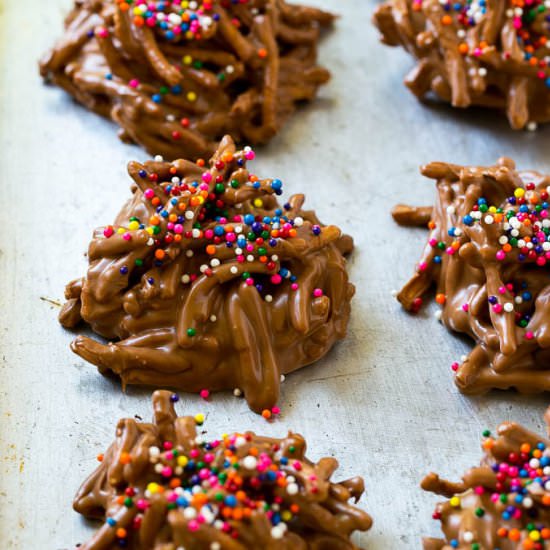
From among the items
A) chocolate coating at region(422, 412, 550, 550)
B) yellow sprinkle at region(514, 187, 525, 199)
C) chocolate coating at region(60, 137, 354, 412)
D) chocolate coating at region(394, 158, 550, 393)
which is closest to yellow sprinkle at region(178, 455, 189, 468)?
chocolate coating at region(60, 137, 354, 412)

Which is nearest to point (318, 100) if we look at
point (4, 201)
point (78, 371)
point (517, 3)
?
point (517, 3)

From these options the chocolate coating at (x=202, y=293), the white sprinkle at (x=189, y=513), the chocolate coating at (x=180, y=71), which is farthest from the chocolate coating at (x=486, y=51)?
the white sprinkle at (x=189, y=513)

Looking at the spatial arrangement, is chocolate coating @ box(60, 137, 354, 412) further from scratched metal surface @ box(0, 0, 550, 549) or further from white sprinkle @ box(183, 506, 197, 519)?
white sprinkle @ box(183, 506, 197, 519)

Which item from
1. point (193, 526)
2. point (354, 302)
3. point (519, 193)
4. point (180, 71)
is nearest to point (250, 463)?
point (193, 526)

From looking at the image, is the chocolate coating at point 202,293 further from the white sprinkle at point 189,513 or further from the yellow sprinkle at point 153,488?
the white sprinkle at point 189,513

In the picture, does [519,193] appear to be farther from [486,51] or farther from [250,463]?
[250,463]

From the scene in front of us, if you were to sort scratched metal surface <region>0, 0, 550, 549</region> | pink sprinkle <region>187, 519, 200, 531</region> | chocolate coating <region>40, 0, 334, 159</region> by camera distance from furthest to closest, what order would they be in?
chocolate coating <region>40, 0, 334, 159</region>
scratched metal surface <region>0, 0, 550, 549</region>
pink sprinkle <region>187, 519, 200, 531</region>

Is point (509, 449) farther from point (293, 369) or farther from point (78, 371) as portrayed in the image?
point (78, 371)

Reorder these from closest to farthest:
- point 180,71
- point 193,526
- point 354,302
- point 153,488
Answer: point 193,526
point 153,488
point 354,302
point 180,71
